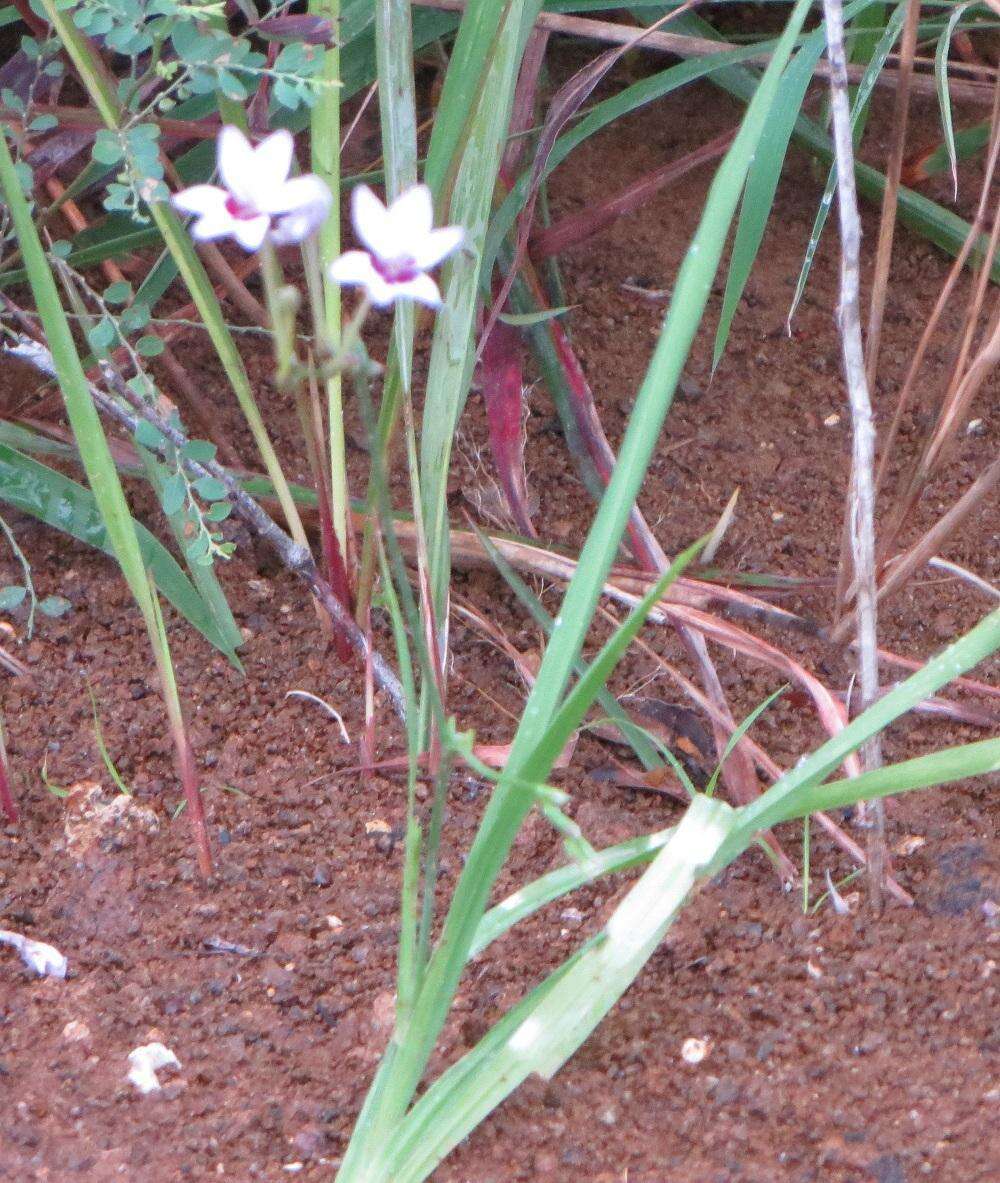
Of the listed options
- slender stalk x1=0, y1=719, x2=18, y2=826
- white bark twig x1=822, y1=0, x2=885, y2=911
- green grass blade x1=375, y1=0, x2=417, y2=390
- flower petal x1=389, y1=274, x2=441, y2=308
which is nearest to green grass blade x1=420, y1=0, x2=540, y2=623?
green grass blade x1=375, y1=0, x2=417, y2=390

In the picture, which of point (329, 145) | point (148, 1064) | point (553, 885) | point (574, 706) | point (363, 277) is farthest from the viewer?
point (329, 145)

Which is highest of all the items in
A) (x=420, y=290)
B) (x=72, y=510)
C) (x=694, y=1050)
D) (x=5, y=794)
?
(x=420, y=290)

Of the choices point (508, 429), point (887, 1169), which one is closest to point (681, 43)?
point (508, 429)

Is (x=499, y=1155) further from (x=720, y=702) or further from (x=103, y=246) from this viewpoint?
(x=103, y=246)

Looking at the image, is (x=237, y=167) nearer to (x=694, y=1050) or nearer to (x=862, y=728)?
(x=862, y=728)

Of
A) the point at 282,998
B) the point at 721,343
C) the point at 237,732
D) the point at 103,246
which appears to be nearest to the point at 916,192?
the point at 721,343

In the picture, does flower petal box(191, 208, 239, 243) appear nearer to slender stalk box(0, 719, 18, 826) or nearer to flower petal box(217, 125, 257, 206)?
flower petal box(217, 125, 257, 206)
